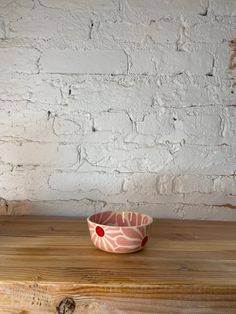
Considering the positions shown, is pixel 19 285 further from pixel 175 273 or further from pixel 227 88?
pixel 227 88

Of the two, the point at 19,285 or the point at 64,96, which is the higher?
the point at 64,96

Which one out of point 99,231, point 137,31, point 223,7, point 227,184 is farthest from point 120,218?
point 223,7

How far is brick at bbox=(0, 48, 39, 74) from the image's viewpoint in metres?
0.95

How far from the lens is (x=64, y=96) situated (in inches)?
37.8

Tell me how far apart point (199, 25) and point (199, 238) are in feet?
1.89

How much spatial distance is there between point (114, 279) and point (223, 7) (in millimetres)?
783

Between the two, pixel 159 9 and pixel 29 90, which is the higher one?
pixel 159 9

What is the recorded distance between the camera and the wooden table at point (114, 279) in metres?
0.55

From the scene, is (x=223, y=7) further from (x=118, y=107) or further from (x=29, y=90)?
(x=29, y=90)

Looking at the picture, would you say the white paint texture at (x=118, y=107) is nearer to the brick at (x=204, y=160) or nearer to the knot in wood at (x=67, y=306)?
the brick at (x=204, y=160)

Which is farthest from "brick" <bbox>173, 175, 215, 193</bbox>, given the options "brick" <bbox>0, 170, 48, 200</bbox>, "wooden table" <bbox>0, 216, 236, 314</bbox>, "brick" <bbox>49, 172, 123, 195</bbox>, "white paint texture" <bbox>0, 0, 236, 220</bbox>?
"brick" <bbox>0, 170, 48, 200</bbox>

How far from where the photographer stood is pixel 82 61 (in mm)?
949

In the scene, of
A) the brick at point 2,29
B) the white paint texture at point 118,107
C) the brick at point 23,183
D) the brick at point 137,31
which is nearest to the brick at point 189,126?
the white paint texture at point 118,107

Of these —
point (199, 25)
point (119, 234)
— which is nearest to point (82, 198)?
point (119, 234)
